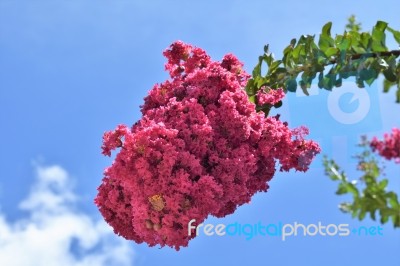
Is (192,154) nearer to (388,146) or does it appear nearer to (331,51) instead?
(331,51)

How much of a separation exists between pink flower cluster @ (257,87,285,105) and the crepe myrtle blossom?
0.02 m

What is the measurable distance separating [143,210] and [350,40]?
2.20 m

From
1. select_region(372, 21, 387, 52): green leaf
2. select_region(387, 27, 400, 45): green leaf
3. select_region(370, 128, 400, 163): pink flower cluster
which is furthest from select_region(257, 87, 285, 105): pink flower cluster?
select_region(370, 128, 400, 163): pink flower cluster

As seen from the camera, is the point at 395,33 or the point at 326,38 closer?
the point at 395,33

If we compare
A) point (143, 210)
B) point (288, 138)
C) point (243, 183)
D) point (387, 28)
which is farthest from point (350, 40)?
point (143, 210)

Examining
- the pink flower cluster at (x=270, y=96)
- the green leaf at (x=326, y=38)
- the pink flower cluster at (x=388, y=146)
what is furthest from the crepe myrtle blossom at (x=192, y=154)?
the pink flower cluster at (x=388, y=146)

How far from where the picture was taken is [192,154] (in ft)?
Result: 16.1

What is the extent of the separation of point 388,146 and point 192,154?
72.3 inches

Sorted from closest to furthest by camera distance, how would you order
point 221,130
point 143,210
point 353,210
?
point 353,210, point 143,210, point 221,130

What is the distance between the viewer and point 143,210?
4898 millimetres

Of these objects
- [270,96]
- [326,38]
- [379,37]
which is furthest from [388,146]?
[270,96]

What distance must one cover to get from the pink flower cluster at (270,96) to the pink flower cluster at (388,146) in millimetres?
2218

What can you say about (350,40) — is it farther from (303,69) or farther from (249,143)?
(249,143)

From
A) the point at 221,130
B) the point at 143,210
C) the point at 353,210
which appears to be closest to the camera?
the point at 353,210
